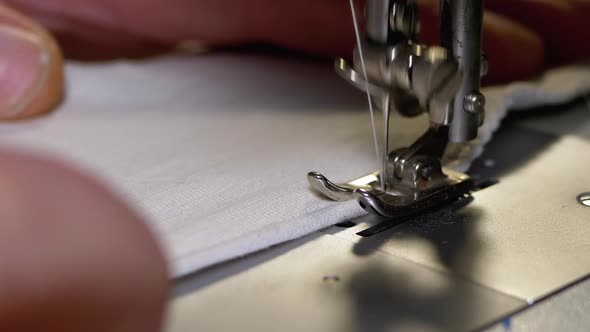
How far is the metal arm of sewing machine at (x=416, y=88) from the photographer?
2.12ft

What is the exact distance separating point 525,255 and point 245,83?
0.64 m

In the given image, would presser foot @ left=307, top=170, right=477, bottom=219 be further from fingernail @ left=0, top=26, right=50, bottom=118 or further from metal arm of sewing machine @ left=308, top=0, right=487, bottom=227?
fingernail @ left=0, top=26, right=50, bottom=118

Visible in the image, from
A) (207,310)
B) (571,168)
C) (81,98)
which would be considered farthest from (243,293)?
(81,98)

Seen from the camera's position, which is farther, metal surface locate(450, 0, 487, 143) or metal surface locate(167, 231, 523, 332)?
metal surface locate(450, 0, 487, 143)

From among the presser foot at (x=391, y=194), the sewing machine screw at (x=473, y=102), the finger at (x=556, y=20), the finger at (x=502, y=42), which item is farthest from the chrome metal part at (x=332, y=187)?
the finger at (x=556, y=20)

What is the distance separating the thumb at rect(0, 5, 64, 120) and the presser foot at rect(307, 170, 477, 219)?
45 centimetres

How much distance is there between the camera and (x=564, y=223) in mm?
686

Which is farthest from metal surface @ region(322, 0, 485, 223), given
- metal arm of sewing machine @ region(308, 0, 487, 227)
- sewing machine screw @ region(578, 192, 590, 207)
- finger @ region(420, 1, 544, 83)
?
finger @ region(420, 1, 544, 83)

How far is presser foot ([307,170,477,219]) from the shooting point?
2.20 feet

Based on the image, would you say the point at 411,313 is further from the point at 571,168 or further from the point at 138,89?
the point at 138,89

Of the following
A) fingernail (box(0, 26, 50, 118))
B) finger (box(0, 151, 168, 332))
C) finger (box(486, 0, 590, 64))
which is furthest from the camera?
finger (box(486, 0, 590, 64))

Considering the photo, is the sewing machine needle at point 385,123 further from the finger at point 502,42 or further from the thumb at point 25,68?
the thumb at point 25,68

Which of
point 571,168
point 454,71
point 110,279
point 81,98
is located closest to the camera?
point 110,279

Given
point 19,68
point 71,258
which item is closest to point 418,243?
point 71,258
